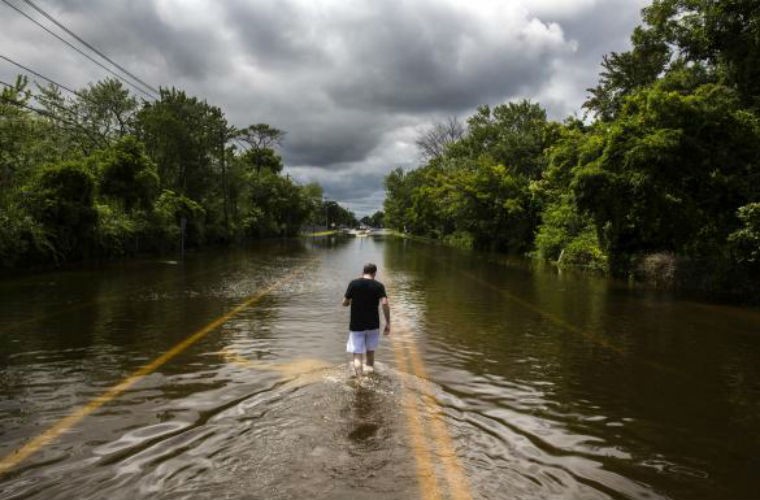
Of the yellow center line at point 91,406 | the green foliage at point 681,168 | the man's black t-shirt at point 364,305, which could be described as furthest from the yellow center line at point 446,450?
the green foliage at point 681,168

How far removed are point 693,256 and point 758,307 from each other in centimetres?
533

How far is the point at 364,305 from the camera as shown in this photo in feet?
24.7

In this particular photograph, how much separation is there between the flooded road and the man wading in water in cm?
41

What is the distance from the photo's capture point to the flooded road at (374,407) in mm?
4543

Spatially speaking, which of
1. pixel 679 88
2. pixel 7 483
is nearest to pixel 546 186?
pixel 679 88

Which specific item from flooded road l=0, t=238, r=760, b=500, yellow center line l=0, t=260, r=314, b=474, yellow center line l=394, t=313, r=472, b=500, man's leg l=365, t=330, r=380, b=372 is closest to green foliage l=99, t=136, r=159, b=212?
flooded road l=0, t=238, r=760, b=500

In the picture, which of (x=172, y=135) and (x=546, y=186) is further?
(x=172, y=135)

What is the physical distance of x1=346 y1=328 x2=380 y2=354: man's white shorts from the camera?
7.50 m

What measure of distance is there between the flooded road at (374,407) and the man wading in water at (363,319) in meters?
0.41

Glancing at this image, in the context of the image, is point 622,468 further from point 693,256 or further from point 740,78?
point 740,78

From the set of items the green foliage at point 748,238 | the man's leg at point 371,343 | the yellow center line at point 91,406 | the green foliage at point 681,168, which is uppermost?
the green foliage at point 681,168

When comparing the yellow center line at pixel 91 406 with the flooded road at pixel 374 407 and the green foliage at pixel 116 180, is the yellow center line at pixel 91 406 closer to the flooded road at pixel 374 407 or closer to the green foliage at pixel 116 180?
the flooded road at pixel 374 407

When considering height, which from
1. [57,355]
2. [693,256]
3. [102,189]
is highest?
[102,189]

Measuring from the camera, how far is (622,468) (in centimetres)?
493
